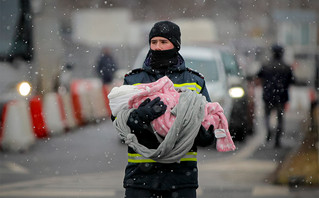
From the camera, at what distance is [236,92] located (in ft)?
44.2

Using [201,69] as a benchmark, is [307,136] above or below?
below

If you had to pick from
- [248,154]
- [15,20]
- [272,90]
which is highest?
[15,20]

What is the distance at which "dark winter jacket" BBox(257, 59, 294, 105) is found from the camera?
12.8m

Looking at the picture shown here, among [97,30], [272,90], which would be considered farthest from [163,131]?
[97,30]

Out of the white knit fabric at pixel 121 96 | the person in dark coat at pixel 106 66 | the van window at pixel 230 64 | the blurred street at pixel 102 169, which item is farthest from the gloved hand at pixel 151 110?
the person in dark coat at pixel 106 66

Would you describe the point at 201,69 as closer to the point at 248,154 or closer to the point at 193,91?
the point at 248,154

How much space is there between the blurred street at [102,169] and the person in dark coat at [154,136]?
158 inches

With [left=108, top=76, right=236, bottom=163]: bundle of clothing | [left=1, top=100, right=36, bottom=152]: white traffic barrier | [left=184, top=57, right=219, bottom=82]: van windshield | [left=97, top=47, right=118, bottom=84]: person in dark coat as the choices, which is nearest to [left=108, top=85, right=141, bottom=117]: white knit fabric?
[left=108, top=76, right=236, bottom=163]: bundle of clothing

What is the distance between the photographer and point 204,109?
4168 millimetres

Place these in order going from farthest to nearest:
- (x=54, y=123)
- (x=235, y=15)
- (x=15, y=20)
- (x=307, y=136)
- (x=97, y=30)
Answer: (x=235, y=15) < (x=97, y=30) < (x=54, y=123) < (x=15, y=20) < (x=307, y=136)

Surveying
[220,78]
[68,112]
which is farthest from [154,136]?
[68,112]

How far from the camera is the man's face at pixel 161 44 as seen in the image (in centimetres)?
437

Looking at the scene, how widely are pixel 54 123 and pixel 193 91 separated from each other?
437 inches

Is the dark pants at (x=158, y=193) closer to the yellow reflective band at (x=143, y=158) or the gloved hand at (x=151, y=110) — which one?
the yellow reflective band at (x=143, y=158)
